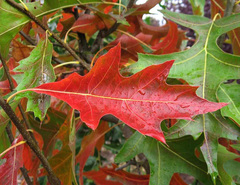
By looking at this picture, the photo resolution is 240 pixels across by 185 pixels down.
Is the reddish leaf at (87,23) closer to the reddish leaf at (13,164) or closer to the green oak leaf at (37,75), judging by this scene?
the green oak leaf at (37,75)

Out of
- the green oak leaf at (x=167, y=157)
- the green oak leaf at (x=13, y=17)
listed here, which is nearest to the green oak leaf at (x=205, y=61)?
the green oak leaf at (x=167, y=157)

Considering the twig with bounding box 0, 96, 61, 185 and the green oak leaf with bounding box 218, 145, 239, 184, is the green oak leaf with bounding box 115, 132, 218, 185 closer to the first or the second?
the green oak leaf with bounding box 218, 145, 239, 184

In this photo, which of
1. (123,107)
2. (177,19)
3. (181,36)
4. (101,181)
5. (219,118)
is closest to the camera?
(123,107)

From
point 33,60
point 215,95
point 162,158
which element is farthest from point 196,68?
point 33,60

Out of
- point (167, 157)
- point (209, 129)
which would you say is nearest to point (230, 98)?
point (209, 129)

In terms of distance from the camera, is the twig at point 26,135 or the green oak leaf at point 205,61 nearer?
the twig at point 26,135

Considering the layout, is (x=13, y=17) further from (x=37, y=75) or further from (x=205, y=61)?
(x=205, y=61)

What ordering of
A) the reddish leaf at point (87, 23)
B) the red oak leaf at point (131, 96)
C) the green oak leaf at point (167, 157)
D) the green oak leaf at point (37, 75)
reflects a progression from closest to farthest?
the red oak leaf at point (131, 96) → the green oak leaf at point (37, 75) → the green oak leaf at point (167, 157) → the reddish leaf at point (87, 23)

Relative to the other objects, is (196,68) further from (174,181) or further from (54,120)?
(54,120)

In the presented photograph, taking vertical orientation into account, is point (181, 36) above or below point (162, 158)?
above
